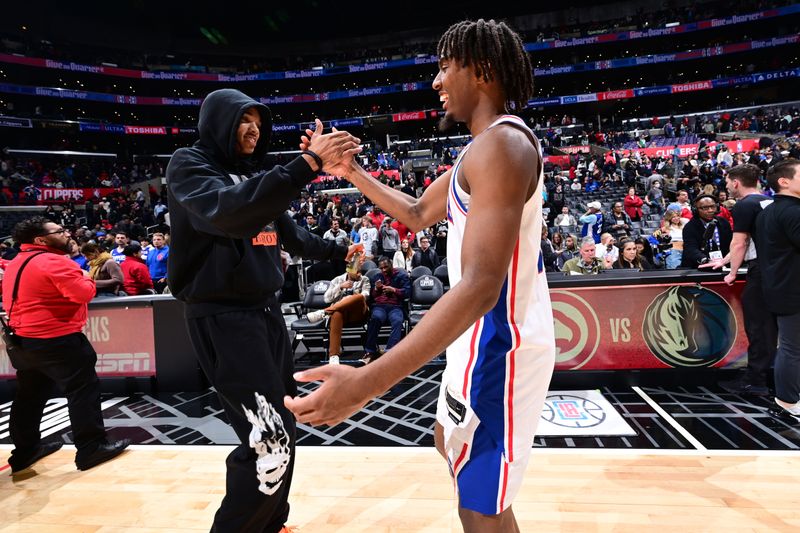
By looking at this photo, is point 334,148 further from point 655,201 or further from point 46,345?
point 655,201

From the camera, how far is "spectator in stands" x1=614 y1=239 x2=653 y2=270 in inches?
212

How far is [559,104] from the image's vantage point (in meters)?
30.6

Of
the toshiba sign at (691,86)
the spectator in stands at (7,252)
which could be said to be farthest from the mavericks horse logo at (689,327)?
the toshiba sign at (691,86)

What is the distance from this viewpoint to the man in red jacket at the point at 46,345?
3064 millimetres

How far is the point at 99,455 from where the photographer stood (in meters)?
3.12

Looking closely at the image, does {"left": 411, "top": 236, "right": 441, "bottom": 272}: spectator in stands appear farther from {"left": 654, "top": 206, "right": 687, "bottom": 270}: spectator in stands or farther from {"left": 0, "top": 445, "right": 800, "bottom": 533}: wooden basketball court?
{"left": 0, "top": 445, "right": 800, "bottom": 533}: wooden basketball court

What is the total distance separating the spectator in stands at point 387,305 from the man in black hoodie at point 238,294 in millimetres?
3708

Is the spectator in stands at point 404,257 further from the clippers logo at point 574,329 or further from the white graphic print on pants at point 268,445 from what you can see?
the white graphic print on pants at point 268,445

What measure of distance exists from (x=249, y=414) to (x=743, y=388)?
14.2 ft

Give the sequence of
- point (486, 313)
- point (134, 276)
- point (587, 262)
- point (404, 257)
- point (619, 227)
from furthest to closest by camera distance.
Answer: point (404, 257), point (619, 227), point (134, 276), point (587, 262), point (486, 313)

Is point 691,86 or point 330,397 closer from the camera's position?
point 330,397

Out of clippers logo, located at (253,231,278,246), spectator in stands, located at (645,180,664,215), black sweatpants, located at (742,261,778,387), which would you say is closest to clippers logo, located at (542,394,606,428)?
black sweatpants, located at (742,261,778,387)

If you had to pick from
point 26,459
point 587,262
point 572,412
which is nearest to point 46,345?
point 26,459

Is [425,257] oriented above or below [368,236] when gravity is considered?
below
